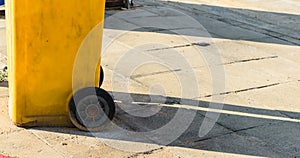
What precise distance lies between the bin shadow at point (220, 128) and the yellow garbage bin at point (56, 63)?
0.17 m

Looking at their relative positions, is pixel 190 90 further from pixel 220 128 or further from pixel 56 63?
pixel 56 63

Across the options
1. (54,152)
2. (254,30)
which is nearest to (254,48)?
(254,30)

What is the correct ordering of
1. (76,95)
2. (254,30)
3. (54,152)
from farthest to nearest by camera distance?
(254,30), (76,95), (54,152)

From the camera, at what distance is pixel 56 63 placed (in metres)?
4.82

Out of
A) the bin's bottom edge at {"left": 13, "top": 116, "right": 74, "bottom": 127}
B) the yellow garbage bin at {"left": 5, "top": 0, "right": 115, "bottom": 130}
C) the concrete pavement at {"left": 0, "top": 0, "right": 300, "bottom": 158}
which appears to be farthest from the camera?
the bin's bottom edge at {"left": 13, "top": 116, "right": 74, "bottom": 127}

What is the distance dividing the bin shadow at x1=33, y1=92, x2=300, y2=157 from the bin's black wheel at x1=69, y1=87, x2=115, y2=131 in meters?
0.09

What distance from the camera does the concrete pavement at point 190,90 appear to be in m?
4.85

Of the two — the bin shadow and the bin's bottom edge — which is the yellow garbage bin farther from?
the bin shadow

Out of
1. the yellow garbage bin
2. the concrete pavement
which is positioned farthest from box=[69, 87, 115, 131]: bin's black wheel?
the concrete pavement

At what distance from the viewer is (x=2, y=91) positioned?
578cm

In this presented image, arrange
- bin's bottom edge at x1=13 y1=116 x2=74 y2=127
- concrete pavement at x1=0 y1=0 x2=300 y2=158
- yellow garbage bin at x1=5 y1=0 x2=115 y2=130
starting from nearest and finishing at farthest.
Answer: yellow garbage bin at x1=5 y1=0 x2=115 y2=130
concrete pavement at x1=0 y1=0 x2=300 y2=158
bin's bottom edge at x1=13 y1=116 x2=74 y2=127

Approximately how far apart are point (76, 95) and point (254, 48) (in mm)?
4098

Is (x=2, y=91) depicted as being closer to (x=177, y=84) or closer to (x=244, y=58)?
(x=177, y=84)

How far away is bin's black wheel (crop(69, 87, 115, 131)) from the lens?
193 inches
